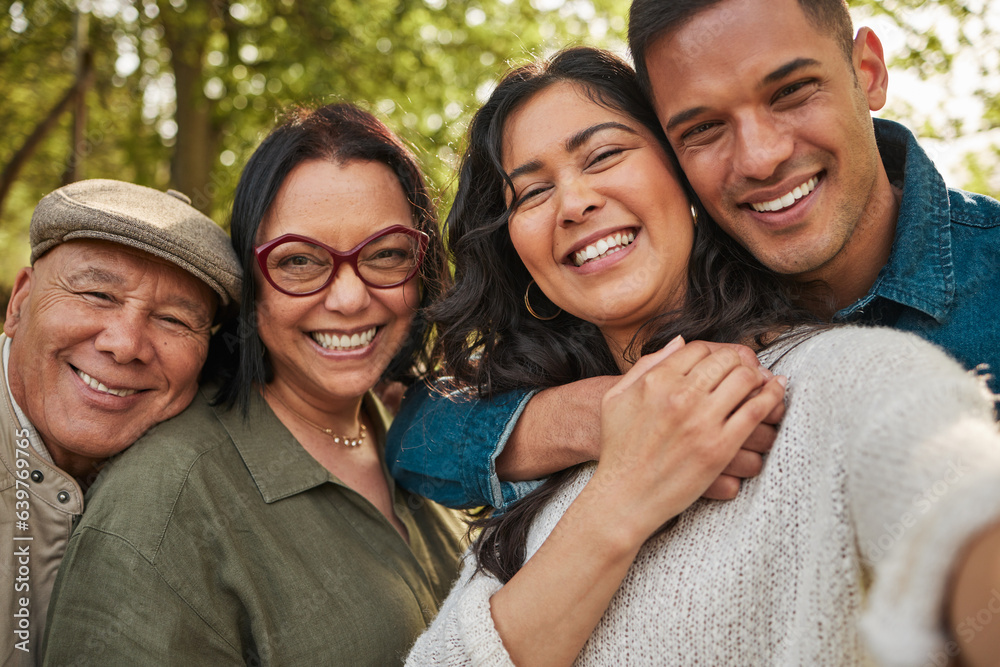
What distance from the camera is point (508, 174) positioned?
2266mm

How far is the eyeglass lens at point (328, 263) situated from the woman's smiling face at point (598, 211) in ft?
2.06

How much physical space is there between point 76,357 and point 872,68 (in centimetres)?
263

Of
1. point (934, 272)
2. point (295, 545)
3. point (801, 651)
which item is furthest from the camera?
point (295, 545)

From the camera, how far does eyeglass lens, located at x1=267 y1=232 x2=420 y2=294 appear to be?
2.55m

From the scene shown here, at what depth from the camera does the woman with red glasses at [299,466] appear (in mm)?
2016

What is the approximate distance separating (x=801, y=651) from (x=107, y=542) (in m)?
1.80

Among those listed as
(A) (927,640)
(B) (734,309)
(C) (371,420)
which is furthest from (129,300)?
(A) (927,640)

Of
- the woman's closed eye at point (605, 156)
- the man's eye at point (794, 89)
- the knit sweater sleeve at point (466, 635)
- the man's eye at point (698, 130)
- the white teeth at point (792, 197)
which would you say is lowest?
the knit sweater sleeve at point (466, 635)

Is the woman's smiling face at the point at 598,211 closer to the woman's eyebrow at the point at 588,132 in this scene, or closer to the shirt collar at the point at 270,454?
the woman's eyebrow at the point at 588,132

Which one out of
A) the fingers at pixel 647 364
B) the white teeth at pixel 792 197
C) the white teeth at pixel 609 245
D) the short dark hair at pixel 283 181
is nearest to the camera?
the fingers at pixel 647 364

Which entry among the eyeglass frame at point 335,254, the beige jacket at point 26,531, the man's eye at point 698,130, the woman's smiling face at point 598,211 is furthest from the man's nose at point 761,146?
the beige jacket at point 26,531

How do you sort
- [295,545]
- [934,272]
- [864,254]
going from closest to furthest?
1. [934,272]
2. [864,254]
3. [295,545]

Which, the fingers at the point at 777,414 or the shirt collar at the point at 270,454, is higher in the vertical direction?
the fingers at the point at 777,414

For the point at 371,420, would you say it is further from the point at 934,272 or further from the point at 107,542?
the point at 934,272
